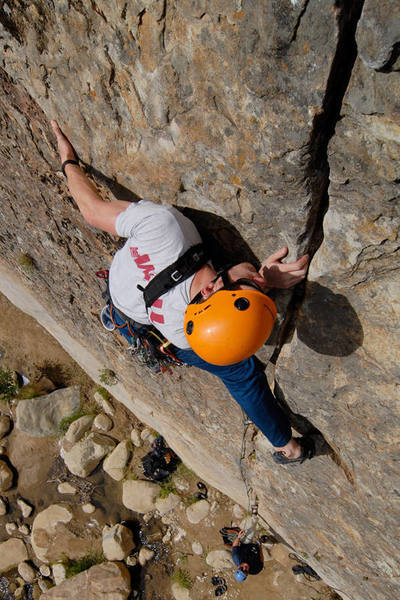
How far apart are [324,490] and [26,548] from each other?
5.90m

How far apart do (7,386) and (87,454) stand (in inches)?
89.2

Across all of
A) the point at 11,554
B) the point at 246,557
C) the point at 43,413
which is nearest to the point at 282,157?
the point at 246,557

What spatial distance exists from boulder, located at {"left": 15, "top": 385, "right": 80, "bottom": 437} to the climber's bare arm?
592cm

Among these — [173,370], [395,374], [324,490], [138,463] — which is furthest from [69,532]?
[395,374]

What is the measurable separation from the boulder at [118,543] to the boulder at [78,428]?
1.74m

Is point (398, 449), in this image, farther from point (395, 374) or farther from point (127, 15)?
point (127, 15)

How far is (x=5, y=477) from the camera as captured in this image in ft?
24.0

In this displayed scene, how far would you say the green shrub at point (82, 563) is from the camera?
6534 mm

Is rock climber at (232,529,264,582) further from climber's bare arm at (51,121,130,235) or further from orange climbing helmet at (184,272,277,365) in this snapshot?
climber's bare arm at (51,121,130,235)

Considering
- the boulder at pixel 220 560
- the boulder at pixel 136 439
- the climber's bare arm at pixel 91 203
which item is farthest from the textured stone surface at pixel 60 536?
the climber's bare arm at pixel 91 203

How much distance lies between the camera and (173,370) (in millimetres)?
4527

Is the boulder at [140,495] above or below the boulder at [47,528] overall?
below

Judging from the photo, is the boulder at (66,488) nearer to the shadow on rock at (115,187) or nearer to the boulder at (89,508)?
the boulder at (89,508)

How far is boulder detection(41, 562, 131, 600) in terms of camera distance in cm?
620
